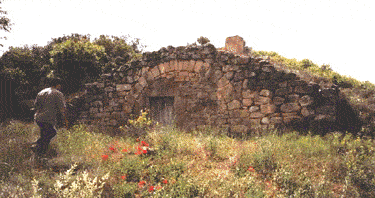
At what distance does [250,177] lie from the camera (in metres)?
4.29

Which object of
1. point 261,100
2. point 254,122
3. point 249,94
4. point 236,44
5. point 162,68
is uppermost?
point 236,44

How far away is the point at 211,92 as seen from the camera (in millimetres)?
8094

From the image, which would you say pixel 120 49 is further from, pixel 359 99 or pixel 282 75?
pixel 359 99

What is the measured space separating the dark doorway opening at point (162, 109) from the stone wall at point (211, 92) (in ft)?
0.48

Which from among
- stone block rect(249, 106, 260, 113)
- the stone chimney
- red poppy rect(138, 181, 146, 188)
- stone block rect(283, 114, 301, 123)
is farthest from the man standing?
the stone chimney

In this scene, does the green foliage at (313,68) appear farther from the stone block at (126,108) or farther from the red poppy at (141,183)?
the red poppy at (141,183)

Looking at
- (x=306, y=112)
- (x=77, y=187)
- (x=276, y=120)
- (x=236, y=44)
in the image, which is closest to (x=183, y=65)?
(x=276, y=120)

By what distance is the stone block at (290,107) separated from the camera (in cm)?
697

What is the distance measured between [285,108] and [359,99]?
367 cm

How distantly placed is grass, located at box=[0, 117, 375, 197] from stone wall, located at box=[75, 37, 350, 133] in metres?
1.40

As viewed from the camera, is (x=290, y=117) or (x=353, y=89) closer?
(x=290, y=117)

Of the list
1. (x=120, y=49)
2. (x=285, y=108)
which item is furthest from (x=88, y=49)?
(x=285, y=108)

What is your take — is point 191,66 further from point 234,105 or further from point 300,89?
point 300,89

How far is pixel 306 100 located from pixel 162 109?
14.6 feet
